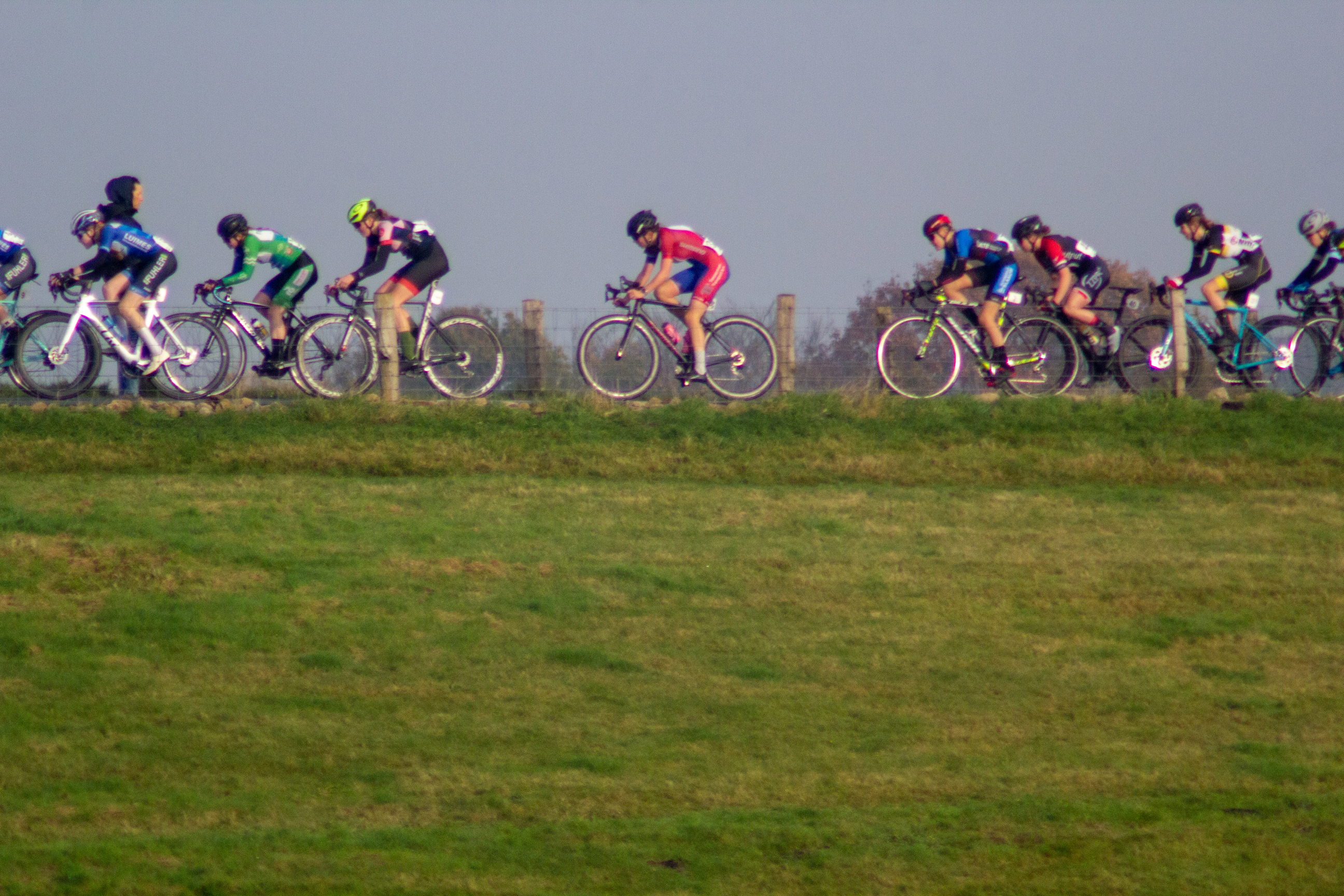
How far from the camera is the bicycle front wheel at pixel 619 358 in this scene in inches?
526

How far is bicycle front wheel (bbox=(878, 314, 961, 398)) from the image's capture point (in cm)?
1355

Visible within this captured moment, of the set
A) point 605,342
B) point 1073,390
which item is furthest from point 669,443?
point 1073,390

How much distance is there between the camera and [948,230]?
13.5 m

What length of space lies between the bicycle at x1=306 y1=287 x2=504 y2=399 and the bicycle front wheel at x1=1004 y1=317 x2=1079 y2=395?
16.8ft

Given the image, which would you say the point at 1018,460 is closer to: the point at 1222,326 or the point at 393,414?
the point at 1222,326

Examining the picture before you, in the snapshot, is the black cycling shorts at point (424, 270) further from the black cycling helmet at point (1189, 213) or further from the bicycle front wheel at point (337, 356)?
the black cycling helmet at point (1189, 213)

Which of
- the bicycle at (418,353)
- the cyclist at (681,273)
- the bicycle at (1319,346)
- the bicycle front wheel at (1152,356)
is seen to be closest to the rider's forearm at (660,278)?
the cyclist at (681,273)

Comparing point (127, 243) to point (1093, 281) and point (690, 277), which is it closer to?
point (690, 277)

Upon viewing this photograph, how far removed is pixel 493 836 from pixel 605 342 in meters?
9.40

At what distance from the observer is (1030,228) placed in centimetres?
1355

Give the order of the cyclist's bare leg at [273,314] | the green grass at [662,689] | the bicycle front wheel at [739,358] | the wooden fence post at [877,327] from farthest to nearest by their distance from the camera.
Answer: the wooden fence post at [877,327], the bicycle front wheel at [739,358], the cyclist's bare leg at [273,314], the green grass at [662,689]

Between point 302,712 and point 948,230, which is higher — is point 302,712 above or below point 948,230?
below

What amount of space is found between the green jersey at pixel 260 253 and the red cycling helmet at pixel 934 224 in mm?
5992

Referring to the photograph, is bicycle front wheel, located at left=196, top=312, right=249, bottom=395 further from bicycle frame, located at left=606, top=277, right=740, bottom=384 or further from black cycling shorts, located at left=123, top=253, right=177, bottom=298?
bicycle frame, located at left=606, top=277, right=740, bottom=384
